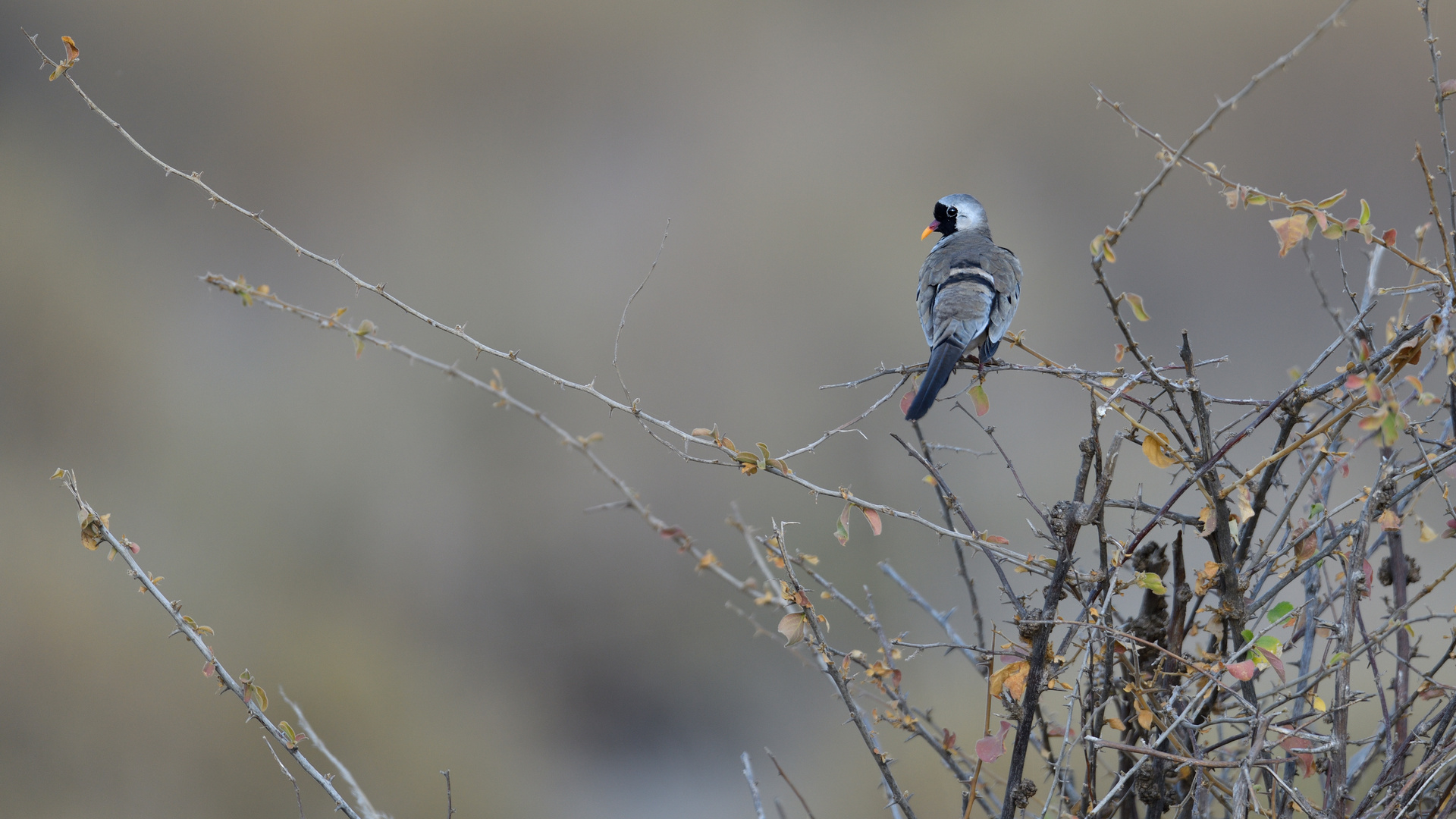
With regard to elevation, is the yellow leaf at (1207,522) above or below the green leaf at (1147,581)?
above

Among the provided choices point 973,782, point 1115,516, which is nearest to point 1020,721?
point 973,782

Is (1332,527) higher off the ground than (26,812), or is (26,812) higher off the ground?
(26,812)

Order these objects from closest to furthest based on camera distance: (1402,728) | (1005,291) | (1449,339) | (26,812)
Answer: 1. (1449,339)
2. (1402,728)
3. (1005,291)
4. (26,812)

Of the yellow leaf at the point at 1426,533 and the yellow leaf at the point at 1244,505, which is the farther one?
the yellow leaf at the point at 1426,533

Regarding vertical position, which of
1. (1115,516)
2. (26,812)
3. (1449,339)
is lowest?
(1449,339)

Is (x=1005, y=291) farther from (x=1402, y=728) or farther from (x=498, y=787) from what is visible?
(x=498, y=787)

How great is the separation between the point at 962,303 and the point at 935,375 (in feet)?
0.92

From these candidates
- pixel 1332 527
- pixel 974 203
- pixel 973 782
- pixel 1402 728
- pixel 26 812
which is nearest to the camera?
pixel 973 782

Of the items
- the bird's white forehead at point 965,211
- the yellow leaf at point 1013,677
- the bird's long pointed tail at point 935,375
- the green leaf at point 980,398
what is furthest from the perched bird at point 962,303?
the yellow leaf at point 1013,677

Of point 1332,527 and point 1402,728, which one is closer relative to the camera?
point 1402,728

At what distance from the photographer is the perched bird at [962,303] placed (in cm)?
189

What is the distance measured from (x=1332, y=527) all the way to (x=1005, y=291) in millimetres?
1048

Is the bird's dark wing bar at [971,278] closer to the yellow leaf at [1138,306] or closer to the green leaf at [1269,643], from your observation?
the yellow leaf at [1138,306]

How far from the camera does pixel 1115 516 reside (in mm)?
4332
